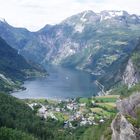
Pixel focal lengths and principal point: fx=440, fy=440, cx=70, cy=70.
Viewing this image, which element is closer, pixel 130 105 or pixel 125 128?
pixel 125 128

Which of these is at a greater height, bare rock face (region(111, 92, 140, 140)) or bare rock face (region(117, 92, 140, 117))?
bare rock face (region(117, 92, 140, 117))

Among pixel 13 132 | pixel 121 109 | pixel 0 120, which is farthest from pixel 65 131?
pixel 121 109

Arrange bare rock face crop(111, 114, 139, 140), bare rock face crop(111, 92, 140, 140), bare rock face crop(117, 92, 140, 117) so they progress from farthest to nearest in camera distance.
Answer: bare rock face crop(117, 92, 140, 117)
bare rock face crop(111, 92, 140, 140)
bare rock face crop(111, 114, 139, 140)

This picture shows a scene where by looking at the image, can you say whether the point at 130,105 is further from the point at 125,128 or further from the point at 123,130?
the point at 125,128

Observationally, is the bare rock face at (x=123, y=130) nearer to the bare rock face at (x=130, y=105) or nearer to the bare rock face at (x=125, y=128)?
the bare rock face at (x=125, y=128)

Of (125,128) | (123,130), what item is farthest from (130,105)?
(125,128)

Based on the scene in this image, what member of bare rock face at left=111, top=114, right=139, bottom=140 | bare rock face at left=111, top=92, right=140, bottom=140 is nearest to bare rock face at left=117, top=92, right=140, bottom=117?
bare rock face at left=111, top=92, right=140, bottom=140

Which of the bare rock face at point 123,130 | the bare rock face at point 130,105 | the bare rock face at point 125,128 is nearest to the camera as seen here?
the bare rock face at point 123,130

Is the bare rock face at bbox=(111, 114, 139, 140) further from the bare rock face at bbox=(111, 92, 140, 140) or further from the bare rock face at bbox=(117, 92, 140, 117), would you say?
the bare rock face at bbox=(117, 92, 140, 117)

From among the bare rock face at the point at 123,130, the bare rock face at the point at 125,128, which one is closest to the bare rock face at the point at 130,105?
the bare rock face at the point at 125,128
